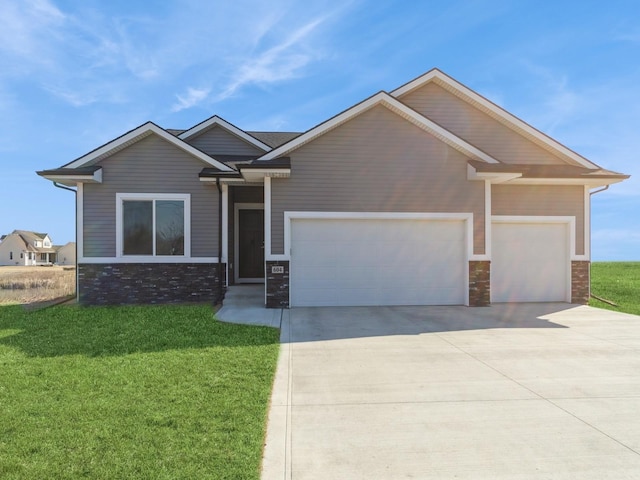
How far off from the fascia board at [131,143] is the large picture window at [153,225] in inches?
50.2

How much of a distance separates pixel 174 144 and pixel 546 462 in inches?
425

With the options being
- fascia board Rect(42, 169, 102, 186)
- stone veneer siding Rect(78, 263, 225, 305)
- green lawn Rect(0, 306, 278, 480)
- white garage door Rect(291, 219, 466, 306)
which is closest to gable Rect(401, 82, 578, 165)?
white garage door Rect(291, 219, 466, 306)

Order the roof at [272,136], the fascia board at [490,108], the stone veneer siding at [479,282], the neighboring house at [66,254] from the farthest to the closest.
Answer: the neighboring house at [66,254] → the roof at [272,136] → the fascia board at [490,108] → the stone veneer siding at [479,282]

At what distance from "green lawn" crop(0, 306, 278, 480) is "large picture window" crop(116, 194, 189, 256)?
3.74 metres

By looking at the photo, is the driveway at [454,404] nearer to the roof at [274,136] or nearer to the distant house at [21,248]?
the roof at [274,136]

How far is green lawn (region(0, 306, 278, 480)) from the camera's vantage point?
2936 mm

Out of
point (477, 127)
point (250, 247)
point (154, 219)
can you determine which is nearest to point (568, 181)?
point (477, 127)

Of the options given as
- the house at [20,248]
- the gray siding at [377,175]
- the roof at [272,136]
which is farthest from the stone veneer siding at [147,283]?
the house at [20,248]

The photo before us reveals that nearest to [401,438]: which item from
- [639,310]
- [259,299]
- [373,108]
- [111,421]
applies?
[111,421]

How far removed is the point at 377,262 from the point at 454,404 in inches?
242

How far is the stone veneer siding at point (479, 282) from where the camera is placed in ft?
33.9

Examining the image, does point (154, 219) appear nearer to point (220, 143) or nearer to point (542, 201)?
point (220, 143)

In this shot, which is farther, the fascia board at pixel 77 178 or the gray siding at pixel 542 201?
the gray siding at pixel 542 201

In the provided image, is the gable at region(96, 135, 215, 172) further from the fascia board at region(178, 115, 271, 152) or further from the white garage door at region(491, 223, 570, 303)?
the white garage door at region(491, 223, 570, 303)
